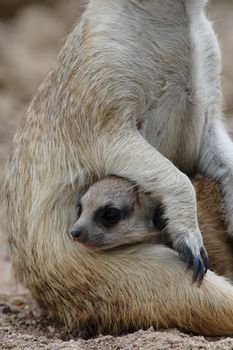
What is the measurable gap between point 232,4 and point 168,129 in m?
7.21

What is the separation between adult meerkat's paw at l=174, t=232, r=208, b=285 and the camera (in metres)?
4.90

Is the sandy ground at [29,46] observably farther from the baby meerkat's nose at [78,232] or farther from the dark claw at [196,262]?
the dark claw at [196,262]

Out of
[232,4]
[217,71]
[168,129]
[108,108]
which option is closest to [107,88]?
[108,108]

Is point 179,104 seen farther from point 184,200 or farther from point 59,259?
point 59,259

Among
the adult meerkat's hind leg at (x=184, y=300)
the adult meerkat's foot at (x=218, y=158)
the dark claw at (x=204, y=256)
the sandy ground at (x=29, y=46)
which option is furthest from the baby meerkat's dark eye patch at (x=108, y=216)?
the sandy ground at (x=29, y=46)

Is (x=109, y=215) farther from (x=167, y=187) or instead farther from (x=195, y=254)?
(x=195, y=254)

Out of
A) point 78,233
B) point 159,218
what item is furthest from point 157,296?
point 78,233

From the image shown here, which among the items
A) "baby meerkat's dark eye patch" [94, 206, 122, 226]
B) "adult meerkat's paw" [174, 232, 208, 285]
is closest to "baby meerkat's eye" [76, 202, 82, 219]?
"baby meerkat's dark eye patch" [94, 206, 122, 226]

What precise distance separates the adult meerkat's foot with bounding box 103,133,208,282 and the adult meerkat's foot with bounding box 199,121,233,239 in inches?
25.0

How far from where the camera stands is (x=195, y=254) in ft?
16.1

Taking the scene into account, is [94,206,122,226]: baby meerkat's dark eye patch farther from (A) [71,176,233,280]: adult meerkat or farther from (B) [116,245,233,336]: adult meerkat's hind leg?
(B) [116,245,233,336]: adult meerkat's hind leg

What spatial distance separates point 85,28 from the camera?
5.28m

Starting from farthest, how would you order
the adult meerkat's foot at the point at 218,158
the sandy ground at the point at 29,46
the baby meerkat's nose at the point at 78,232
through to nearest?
the sandy ground at the point at 29,46 → the adult meerkat's foot at the point at 218,158 → the baby meerkat's nose at the point at 78,232

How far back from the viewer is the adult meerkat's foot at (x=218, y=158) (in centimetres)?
562
